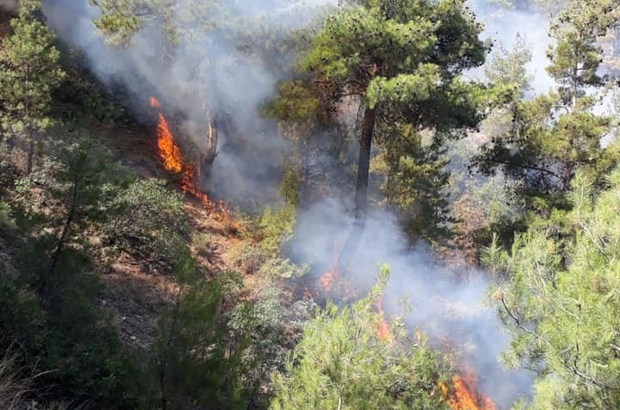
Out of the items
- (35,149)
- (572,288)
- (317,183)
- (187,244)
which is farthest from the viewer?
(317,183)

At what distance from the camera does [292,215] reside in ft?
48.8

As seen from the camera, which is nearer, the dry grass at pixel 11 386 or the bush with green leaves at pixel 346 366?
the dry grass at pixel 11 386

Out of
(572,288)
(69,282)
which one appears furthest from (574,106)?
(69,282)

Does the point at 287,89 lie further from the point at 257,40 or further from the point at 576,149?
the point at 576,149

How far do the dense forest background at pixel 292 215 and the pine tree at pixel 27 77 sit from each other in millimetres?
55

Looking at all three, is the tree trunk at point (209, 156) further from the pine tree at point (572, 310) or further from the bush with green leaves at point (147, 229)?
the pine tree at point (572, 310)

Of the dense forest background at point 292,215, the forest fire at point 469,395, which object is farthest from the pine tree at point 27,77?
the forest fire at point 469,395

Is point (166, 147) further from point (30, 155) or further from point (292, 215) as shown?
point (292, 215)

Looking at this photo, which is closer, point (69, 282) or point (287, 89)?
point (69, 282)

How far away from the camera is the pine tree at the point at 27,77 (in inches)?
446

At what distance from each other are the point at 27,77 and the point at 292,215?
771 centimetres

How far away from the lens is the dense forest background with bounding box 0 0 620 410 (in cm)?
567

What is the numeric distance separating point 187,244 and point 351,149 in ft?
33.3

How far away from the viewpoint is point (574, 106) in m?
15.1
